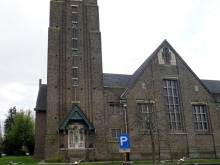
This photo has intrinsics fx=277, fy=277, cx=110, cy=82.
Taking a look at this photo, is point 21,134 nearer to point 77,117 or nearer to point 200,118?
point 77,117

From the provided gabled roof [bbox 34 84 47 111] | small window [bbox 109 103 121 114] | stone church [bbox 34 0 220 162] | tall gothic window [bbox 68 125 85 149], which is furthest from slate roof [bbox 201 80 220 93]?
gabled roof [bbox 34 84 47 111]

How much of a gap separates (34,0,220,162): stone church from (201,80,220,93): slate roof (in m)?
2.43

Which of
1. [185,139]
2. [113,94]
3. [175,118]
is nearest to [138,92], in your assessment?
[113,94]

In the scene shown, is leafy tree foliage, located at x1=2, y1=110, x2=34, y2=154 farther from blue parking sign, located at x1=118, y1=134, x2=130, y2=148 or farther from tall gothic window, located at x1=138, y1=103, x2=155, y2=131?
blue parking sign, located at x1=118, y1=134, x2=130, y2=148

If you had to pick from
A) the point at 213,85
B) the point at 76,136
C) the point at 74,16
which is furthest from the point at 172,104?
the point at 74,16

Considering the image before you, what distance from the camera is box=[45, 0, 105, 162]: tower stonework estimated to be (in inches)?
1196

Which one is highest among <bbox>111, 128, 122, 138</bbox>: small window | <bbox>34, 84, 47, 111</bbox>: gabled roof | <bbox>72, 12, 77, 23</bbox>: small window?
<bbox>72, 12, 77, 23</bbox>: small window

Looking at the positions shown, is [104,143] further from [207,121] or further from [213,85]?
[213,85]

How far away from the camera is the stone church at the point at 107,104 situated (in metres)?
30.9

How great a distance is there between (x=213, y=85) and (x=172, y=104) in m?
11.1

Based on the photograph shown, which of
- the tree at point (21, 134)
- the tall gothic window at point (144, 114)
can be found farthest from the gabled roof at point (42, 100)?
the tree at point (21, 134)

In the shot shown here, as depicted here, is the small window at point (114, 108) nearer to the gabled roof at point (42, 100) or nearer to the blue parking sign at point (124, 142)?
the gabled roof at point (42, 100)

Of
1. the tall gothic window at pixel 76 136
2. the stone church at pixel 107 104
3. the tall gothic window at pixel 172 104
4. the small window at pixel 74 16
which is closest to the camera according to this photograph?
the tall gothic window at pixel 76 136

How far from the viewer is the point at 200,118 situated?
3562 cm
